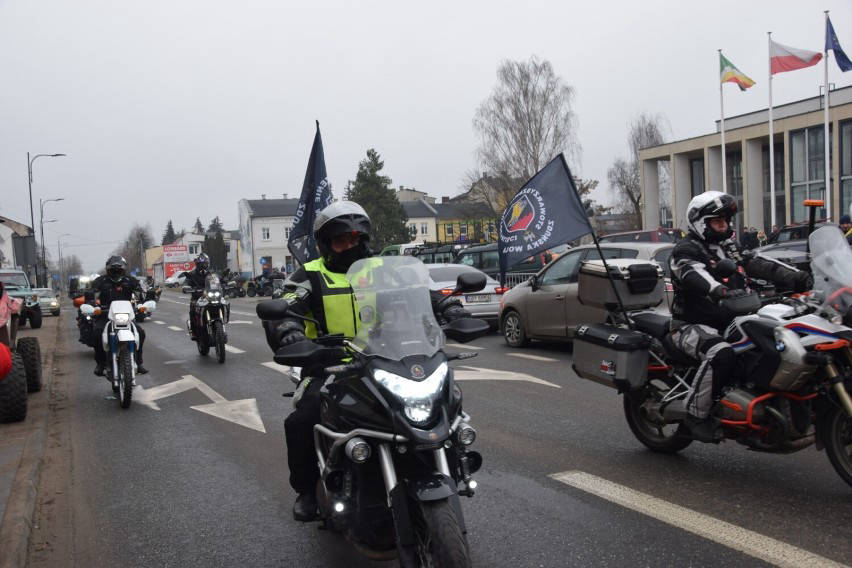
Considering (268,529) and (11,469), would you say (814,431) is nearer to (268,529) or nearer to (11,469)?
(268,529)

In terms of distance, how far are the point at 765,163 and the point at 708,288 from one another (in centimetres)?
3798

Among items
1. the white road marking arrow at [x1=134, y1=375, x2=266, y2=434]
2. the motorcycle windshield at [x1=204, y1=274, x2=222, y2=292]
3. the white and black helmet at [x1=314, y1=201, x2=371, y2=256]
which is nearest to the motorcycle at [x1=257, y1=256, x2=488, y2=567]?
the white and black helmet at [x1=314, y1=201, x2=371, y2=256]

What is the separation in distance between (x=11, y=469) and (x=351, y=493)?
3677 millimetres

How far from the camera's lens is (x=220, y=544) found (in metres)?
4.23

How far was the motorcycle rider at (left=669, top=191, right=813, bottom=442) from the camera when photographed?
475 cm

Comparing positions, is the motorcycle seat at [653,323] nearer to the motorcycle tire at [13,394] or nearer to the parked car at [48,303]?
the motorcycle tire at [13,394]

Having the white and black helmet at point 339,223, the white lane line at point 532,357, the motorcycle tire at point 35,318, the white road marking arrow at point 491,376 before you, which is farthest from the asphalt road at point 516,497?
the motorcycle tire at point 35,318

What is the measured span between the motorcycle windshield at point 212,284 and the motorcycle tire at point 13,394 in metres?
5.26

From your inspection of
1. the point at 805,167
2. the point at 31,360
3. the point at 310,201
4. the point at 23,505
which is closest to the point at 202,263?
the point at 31,360

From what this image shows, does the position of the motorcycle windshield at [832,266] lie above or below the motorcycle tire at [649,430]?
above

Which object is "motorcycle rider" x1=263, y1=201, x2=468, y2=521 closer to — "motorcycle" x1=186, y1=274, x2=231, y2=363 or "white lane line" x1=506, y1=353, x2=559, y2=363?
"white lane line" x1=506, y1=353, x2=559, y2=363

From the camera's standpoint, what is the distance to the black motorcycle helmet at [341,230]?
3.83m

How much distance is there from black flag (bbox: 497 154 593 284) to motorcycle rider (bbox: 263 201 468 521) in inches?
87.3

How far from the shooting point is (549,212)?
5.90 meters
